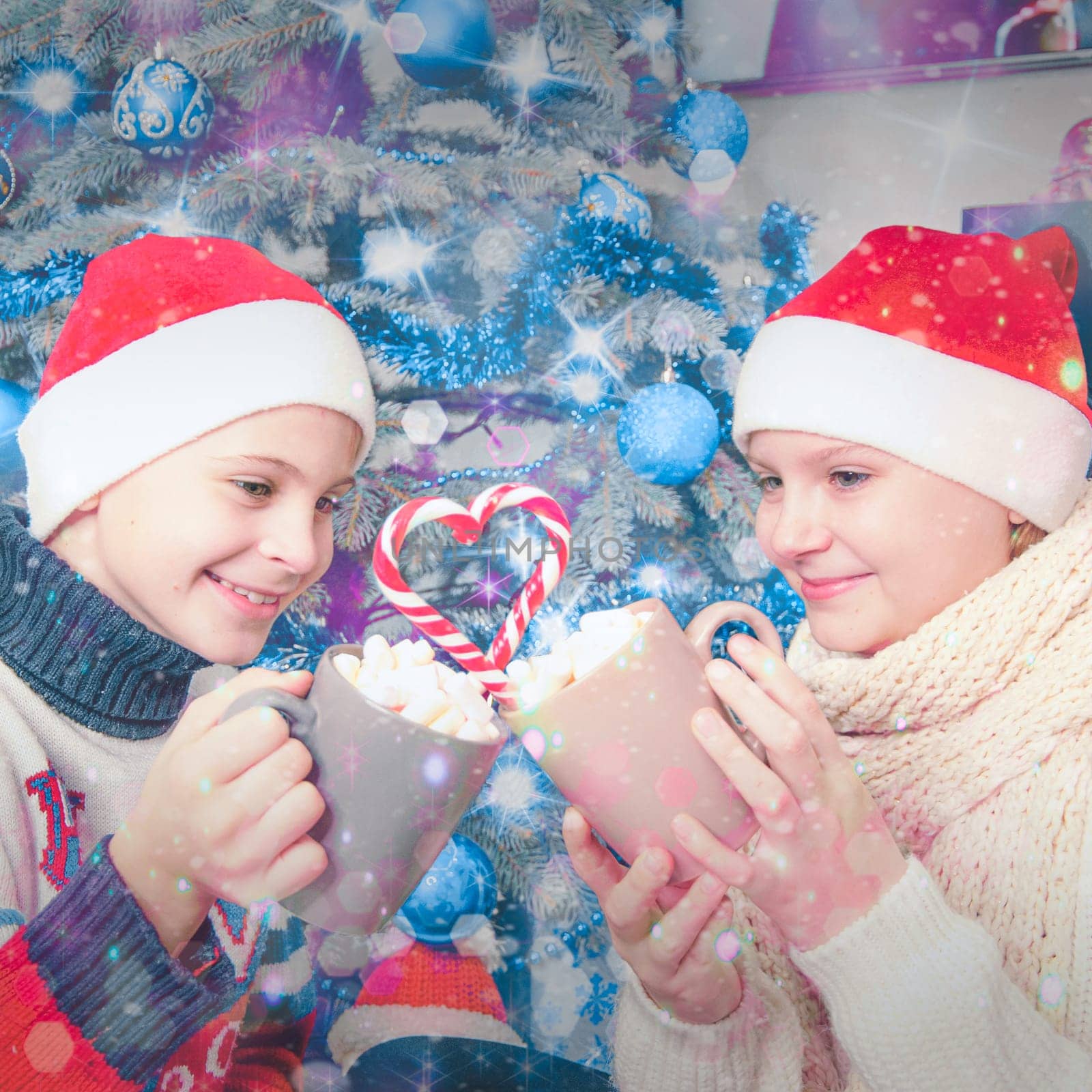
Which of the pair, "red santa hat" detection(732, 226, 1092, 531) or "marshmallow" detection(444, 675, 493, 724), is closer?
"marshmallow" detection(444, 675, 493, 724)

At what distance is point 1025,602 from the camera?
729 millimetres

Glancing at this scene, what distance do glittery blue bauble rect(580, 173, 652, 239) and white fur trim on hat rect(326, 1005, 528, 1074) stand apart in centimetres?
94

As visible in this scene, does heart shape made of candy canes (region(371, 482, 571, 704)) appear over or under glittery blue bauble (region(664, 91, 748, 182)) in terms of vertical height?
under

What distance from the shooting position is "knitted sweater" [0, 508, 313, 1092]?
0.61 metres

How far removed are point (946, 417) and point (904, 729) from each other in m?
0.30

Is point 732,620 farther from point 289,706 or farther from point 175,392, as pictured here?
point 175,392

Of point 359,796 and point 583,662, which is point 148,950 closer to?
point 359,796

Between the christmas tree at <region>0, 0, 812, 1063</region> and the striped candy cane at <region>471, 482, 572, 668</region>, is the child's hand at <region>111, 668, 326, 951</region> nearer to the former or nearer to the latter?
the striped candy cane at <region>471, 482, 572, 668</region>

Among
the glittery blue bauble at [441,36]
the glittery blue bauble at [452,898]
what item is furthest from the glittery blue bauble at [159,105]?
the glittery blue bauble at [452,898]

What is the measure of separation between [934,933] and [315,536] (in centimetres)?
63

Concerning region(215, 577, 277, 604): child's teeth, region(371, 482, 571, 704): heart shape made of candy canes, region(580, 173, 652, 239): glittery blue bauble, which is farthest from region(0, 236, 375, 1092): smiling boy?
region(580, 173, 652, 239): glittery blue bauble

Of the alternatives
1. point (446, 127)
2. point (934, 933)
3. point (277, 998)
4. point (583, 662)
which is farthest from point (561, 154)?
point (277, 998)

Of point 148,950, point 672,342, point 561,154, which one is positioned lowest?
point 148,950

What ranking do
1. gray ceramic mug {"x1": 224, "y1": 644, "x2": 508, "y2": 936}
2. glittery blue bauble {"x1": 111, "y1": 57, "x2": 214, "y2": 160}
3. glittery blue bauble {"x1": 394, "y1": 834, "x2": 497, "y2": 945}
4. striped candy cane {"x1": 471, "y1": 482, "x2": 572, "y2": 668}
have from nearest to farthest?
gray ceramic mug {"x1": 224, "y1": 644, "x2": 508, "y2": 936}, striped candy cane {"x1": 471, "y1": 482, "x2": 572, "y2": 668}, glittery blue bauble {"x1": 111, "y1": 57, "x2": 214, "y2": 160}, glittery blue bauble {"x1": 394, "y1": 834, "x2": 497, "y2": 945}
